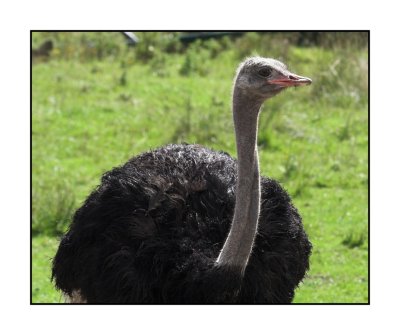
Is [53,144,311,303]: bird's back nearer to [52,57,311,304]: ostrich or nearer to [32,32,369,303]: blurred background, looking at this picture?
[52,57,311,304]: ostrich

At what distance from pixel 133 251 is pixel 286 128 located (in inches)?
218

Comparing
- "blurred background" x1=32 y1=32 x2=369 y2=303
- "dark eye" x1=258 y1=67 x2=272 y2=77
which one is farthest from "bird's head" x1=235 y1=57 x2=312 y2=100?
"blurred background" x1=32 y1=32 x2=369 y2=303

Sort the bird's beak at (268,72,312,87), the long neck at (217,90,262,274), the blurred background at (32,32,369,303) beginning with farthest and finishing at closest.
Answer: the blurred background at (32,32,369,303), the long neck at (217,90,262,274), the bird's beak at (268,72,312,87)

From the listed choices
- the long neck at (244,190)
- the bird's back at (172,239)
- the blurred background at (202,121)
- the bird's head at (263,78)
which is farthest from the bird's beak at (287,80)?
the blurred background at (202,121)

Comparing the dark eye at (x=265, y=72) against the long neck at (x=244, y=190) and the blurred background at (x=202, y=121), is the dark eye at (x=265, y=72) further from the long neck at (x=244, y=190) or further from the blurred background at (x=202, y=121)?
the blurred background at (x=202, y=121)

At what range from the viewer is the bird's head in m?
4.46

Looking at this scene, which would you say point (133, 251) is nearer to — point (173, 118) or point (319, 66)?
point (173, 118)

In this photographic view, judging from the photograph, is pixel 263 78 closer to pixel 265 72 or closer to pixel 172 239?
pixel 265 72

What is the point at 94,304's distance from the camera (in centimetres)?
495

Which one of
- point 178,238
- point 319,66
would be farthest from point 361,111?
point 178,238

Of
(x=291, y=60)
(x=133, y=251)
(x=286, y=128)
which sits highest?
(x=291, y=60)

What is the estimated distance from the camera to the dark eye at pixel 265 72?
449 cm

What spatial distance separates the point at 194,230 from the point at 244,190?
17.8 inches
